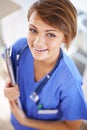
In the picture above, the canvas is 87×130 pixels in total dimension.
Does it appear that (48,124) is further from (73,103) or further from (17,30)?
(17,30)

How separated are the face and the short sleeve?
0.55ft

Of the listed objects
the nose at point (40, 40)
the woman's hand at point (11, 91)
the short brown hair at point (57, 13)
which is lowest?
the woman's hand at point (11, 91)

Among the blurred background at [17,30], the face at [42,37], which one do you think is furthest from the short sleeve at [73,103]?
the blurred background at [17,30]

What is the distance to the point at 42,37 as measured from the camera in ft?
2.71

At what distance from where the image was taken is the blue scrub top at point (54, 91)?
0.94 metres

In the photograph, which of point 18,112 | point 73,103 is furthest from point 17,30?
point 73,103

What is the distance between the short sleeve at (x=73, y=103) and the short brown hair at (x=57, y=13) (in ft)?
0.77

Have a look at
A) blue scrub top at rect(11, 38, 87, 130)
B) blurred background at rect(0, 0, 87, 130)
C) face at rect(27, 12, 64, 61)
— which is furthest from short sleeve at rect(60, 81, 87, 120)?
blurred background at rect(0, 0, 87, 130)

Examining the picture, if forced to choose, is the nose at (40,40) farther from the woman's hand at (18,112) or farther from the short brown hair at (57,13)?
the woman's hand at (18,112)

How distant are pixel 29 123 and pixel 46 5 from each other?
1.74 ft

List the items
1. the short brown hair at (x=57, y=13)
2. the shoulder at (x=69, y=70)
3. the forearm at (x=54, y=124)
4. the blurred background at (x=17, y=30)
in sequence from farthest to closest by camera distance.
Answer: the blurred background at (x=17, y=30), the forearm at (x=54, y=124), the shoulder at (x=69, y=70), the short brown hair at (x=57, y=13)

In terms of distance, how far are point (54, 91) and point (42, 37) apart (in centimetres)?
25

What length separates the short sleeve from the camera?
3.05 ft

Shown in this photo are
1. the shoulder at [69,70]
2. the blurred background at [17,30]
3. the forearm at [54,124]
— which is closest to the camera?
the shoulder at [69,70]
